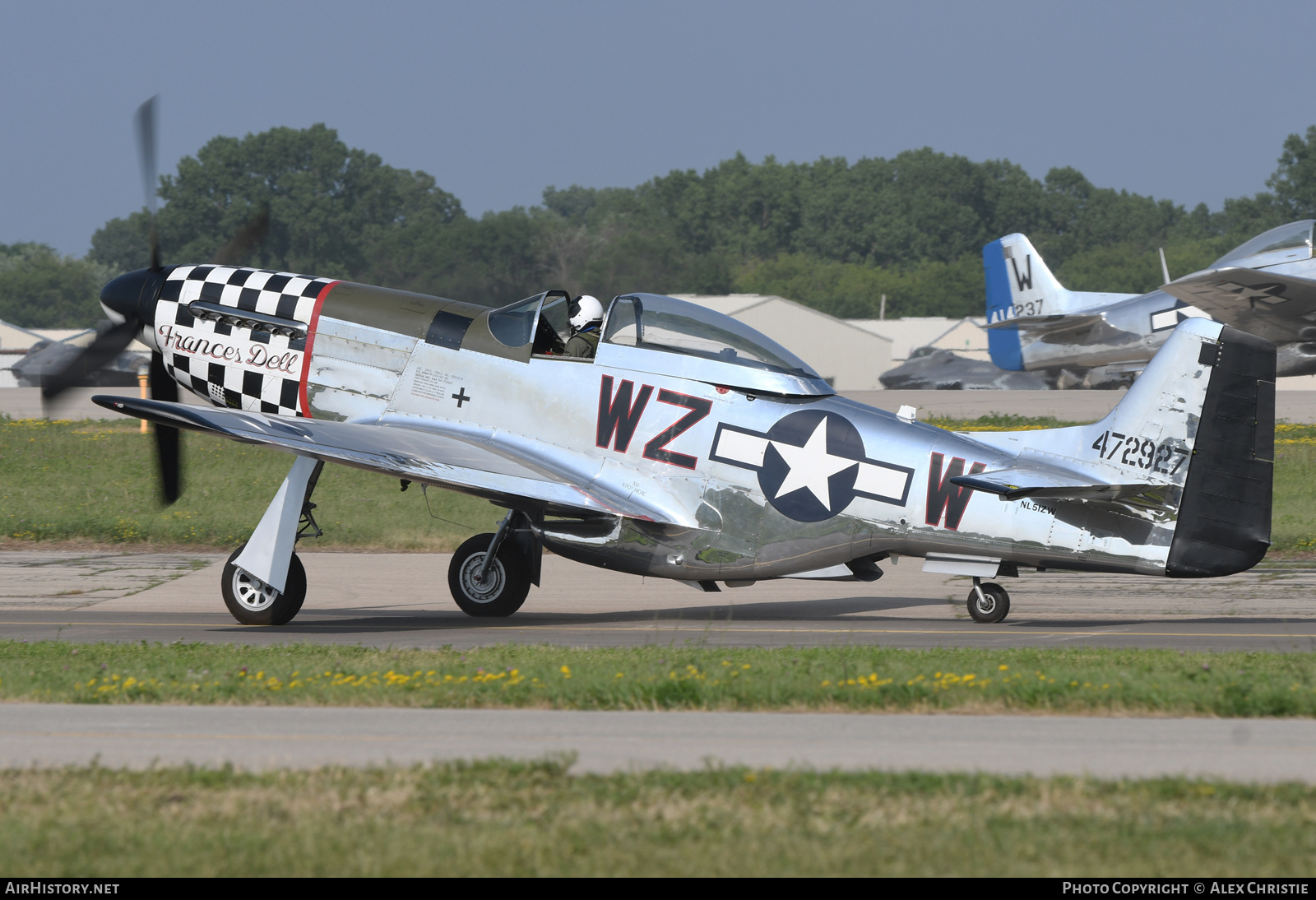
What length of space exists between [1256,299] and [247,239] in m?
22.5

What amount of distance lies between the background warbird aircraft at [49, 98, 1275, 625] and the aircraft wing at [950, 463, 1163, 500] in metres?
0.03

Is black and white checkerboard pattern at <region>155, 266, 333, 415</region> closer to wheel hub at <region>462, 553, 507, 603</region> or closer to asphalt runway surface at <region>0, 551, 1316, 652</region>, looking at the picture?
asphalt runway surface at <region>0, 551, 1316, 652</region>

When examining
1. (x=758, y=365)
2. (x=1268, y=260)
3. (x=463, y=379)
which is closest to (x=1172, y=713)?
(x=758, y=365)

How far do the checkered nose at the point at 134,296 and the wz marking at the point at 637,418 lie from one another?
5.21m

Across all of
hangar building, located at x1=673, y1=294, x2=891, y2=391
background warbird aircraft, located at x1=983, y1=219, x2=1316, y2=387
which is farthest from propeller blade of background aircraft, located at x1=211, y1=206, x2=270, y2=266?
hangar building, located at x1=673, y1=294, x2=891, y2=391

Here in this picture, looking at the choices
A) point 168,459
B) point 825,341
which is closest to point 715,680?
point 168,459

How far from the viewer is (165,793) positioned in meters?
5.88

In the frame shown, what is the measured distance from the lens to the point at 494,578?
44.2 ft

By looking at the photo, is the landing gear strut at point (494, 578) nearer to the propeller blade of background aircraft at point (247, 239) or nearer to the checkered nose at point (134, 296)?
the checkered nose at point (134, 296)

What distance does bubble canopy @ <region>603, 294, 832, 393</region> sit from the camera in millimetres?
12273

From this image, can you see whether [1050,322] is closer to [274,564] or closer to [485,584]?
[485,584]

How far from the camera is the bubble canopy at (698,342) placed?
1227 centimetres

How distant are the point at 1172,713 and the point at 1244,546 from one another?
4065 mm
